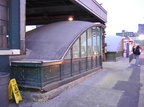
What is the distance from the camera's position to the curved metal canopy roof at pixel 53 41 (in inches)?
279

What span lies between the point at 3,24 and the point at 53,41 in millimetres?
2340

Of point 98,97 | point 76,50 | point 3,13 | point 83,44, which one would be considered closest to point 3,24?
point 3,13

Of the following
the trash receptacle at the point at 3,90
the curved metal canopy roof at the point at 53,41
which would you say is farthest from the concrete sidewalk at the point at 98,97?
the curved metal canopy roof at the point at 53,41

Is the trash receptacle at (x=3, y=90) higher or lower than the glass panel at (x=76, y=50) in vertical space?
lower

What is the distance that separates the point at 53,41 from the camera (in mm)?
7910

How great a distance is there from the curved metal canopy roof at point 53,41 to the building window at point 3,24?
1059 mm

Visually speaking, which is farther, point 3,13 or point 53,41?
point 53,41

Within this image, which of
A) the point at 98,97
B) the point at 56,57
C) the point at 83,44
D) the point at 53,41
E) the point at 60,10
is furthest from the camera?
the point at 60,10

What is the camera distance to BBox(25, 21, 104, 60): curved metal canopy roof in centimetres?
709

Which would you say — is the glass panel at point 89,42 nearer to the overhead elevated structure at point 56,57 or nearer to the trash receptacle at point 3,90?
the overhead elevated structure at point 56,57

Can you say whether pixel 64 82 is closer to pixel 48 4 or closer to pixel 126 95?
pixel 126 95

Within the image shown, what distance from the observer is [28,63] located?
582 cm

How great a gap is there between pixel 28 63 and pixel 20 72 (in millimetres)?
546

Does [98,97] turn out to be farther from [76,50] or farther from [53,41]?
[53,41]
